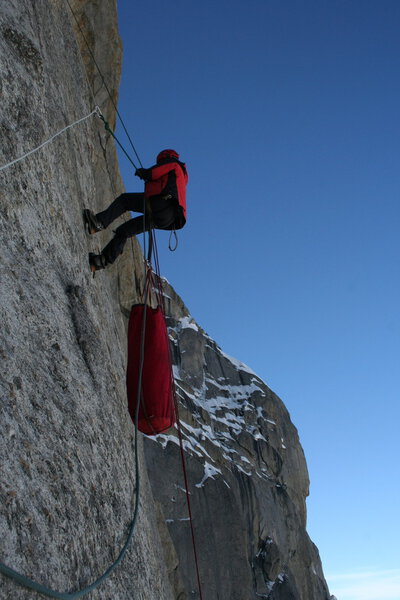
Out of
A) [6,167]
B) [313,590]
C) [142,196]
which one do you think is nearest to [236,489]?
[313,590]

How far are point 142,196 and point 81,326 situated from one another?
2.62 metres

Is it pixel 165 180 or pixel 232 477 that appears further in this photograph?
pixel 232 477

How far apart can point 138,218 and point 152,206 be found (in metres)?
0.23

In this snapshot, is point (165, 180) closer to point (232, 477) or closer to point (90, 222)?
point (90, 222)

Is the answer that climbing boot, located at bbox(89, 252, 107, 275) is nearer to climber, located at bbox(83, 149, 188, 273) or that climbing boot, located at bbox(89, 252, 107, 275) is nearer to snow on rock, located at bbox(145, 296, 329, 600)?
climber, located at bbox(83, 149, 188, 273)

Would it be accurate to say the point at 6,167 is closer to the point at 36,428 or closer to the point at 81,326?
the point at 81,326

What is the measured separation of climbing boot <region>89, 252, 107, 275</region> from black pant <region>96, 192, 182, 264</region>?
5 cm

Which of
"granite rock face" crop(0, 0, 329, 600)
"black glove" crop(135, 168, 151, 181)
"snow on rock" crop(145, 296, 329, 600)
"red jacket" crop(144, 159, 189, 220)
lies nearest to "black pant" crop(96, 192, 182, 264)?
"red jacket" crop(144, 159, 189, 220)

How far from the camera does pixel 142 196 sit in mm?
7660

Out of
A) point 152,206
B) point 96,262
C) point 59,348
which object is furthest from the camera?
point 152,206

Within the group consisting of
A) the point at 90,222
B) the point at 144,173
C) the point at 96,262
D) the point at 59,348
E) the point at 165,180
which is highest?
the point at 144,173

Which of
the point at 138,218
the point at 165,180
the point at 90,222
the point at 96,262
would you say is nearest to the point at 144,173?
the point at 165,180

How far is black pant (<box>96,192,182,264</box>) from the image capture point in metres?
7.37

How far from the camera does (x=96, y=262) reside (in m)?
7.23
